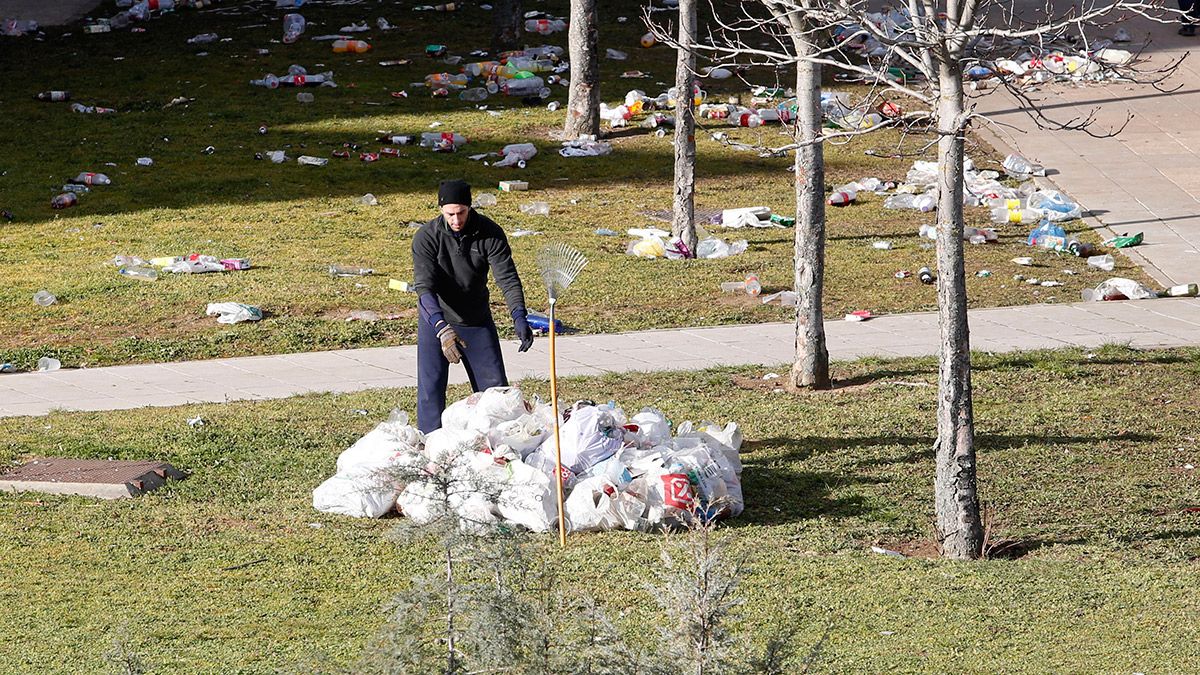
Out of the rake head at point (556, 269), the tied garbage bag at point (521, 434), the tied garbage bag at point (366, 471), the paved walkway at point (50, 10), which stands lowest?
the paved walkway at point (50, 10)

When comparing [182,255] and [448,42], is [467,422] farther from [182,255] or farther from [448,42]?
[448,42]

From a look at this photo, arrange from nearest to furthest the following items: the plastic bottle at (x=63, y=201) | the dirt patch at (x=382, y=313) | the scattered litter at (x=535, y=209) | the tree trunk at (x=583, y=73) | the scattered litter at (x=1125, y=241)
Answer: the dirt patch at (x=382, y=313) → the scattered litter at (x=1125, y=241) → the scattered litter at (x=535, y=209) → the plastic bottle at (x=63, y=201) → the tree trunk at (x=583, y=73)

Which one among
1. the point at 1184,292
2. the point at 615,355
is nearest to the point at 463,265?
the point at 615,355

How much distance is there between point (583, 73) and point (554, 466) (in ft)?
39.3

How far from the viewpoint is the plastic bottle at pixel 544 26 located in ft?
84.2

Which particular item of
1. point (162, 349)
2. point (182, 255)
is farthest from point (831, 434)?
point (182, 255)

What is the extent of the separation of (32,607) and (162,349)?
18.2 ft

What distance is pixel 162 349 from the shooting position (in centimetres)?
1202

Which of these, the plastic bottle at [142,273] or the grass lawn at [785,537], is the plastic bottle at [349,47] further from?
the grass lawn at [785,537]

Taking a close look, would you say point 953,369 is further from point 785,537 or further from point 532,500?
point 532,500

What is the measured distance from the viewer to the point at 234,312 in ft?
41.6

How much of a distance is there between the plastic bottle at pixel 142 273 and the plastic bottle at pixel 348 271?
5.28 feet

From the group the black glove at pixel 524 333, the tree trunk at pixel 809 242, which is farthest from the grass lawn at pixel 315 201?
the black glove at pixel 524 333

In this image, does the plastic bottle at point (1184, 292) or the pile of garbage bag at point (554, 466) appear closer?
the pile of garbage bag at point (554, 466)
